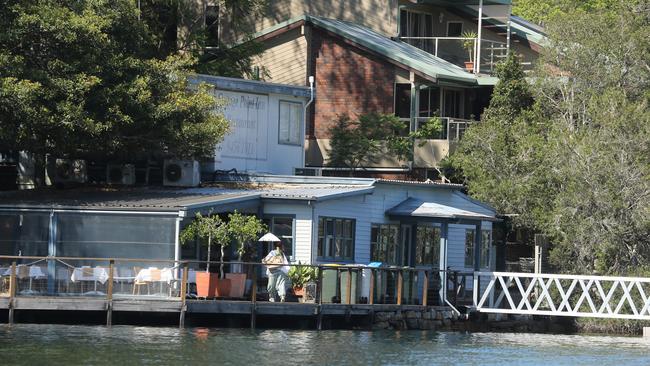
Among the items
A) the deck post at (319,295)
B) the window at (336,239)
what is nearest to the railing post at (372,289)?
the deck post at (319,295)

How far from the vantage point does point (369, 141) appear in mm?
50969

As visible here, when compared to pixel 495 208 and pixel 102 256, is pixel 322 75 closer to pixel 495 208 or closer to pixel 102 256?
pixel 495 208

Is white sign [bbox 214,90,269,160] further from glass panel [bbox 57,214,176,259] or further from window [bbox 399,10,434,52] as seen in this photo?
window [bbox 399,10,434,52]

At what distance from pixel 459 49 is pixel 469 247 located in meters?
12.7

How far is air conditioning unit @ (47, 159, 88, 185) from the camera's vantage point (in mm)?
44438

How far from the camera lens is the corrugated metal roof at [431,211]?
137 feet

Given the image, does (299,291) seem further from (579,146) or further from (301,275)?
(579,146)

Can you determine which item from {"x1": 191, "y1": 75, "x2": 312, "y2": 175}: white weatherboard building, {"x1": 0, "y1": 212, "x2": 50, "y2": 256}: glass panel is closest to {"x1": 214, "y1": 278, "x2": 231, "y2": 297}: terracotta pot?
{"x1": 0, "y1": 212, "x2": 50, "y2": 256}: glass panel

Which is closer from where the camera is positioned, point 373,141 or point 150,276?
point 150,276

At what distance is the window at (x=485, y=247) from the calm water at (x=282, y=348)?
8796 millimetres

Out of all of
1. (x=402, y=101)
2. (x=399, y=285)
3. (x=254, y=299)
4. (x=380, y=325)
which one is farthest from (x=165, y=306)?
(x=402, y=101)

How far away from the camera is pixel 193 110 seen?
41875 mm

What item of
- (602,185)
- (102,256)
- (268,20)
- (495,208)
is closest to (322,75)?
(268,20)

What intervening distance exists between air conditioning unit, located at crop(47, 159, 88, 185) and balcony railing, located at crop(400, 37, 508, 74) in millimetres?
16330
